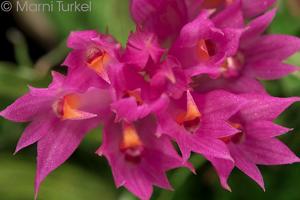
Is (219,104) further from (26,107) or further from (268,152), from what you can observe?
(26,107)

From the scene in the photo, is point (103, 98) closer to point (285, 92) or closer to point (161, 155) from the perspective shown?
point (161, 155)

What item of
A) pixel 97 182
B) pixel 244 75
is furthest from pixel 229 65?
pixel 97 182

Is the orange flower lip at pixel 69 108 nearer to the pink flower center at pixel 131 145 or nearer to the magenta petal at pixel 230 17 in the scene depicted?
the pink flower center at pixel 131 145

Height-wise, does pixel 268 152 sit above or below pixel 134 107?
below
